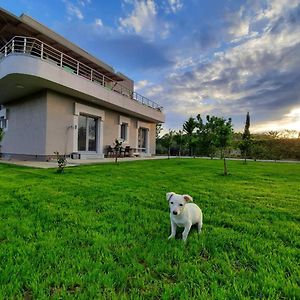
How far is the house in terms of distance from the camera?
10.9 meters

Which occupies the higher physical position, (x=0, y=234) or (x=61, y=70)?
(x=61, y=70)

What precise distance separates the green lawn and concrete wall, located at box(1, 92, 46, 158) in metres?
9.36

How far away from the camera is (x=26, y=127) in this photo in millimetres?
13523

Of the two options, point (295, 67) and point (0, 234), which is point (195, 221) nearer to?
point (0, 234)

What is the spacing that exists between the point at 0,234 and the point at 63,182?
3488 millimetres

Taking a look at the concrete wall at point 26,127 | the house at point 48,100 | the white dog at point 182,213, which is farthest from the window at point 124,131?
the white dog at point 182,213

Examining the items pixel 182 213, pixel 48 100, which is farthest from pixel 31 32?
pixel 182 213

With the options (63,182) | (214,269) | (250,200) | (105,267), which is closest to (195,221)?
(214,269)

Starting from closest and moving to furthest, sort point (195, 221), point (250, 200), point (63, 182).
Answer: point (195, 221)
point (250, 200)
point (63, 182)

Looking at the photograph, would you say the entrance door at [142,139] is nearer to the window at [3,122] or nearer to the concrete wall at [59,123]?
the concrete wall at [59,123]

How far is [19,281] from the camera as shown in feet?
5.55

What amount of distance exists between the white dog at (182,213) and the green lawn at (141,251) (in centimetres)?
15

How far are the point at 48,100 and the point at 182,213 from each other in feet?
39.1

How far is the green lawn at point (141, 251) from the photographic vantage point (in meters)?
1.63
